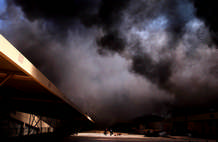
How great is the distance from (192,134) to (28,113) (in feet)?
97.2

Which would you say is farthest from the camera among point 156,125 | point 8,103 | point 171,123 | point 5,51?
point 156,125

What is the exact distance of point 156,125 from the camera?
5947cm

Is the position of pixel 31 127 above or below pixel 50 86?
below

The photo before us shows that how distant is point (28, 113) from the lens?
21438 mm

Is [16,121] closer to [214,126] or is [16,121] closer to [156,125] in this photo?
[214,126]

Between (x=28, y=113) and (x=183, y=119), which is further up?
(x=28, y=113)

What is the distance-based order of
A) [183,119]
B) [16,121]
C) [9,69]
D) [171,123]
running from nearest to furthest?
[9,69], [16,121], [183,119], [171,123]

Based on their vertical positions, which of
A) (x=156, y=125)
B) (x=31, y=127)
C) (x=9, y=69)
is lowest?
(x=156, y=125)

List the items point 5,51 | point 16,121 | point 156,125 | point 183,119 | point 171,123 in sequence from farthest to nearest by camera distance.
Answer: point 156,125 → point 171,123 → point 183,119 → point 16,121 → point 5,51

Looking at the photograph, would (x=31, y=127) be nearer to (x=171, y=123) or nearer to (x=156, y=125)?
(x=171, y=123)

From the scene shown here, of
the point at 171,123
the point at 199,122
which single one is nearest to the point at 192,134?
the point at 199,122

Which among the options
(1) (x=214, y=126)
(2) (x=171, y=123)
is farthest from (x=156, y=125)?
(1) (x=214, y=126)

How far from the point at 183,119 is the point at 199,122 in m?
5.38

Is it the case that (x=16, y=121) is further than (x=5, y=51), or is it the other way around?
(x=16, y=121)
